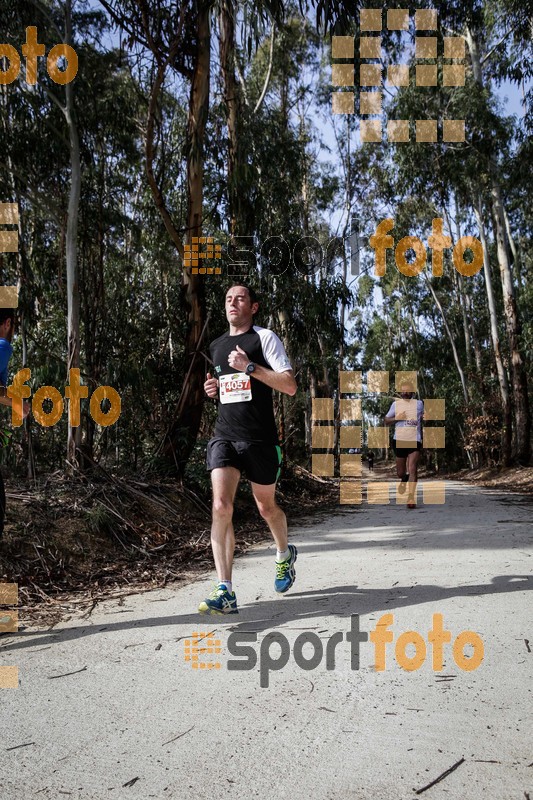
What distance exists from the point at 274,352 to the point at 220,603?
1.39m

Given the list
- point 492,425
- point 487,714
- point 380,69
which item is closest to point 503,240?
point 380,69

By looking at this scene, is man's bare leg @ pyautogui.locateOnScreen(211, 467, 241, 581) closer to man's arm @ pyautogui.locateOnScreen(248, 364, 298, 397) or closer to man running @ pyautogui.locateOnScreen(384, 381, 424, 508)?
man's arm @ pyautogui.locateOnScreen(248, 364, 298, 397)

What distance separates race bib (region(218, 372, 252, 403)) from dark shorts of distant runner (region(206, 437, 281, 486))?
0.25 meters

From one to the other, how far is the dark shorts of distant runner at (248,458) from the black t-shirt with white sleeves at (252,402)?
0.04 m

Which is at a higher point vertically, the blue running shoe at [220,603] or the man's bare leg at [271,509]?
the man's bare leg at [271,509]

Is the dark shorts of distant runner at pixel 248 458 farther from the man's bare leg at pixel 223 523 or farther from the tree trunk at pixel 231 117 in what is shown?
the tree trunk at pixel 231 117

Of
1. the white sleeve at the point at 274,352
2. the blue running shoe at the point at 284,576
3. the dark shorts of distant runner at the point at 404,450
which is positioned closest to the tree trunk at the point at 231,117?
the dark shorts of distant runner at the point at 404,450

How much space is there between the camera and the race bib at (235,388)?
148 inches

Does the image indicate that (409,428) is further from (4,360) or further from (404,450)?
(4,360)

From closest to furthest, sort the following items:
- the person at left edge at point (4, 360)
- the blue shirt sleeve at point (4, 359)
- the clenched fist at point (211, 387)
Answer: the person at left edge at point (4, 360) → the blue shirt sleeve at point (4, 359) → the clenched fist at point (211, 387)

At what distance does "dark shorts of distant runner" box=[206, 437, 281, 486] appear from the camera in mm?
3771

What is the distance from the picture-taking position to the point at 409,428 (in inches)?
341

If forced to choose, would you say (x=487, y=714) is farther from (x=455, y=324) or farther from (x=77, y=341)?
(x=455, y=324)

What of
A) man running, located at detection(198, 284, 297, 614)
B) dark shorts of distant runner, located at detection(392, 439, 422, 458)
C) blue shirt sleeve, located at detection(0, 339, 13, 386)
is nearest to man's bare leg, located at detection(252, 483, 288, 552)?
man running, located at detection(198, 284, 297, 614)
